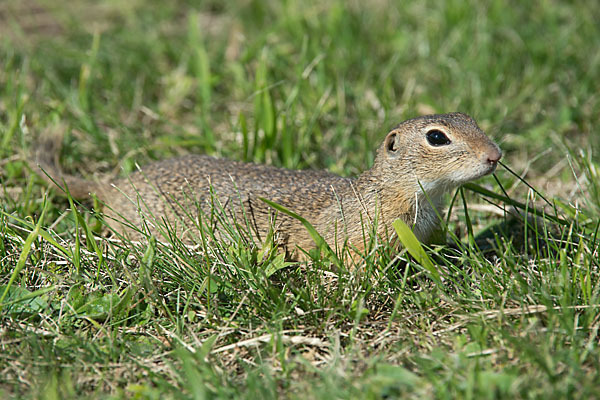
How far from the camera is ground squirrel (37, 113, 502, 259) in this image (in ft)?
10.9

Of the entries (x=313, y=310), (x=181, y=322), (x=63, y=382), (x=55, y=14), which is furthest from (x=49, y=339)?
(x=55, y=14)

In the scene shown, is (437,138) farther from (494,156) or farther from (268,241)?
(268,241)

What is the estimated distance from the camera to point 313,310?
9.76 ft

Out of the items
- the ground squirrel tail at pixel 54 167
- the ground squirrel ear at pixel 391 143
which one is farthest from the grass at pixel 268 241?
the ground squirrel ear at pixel 391 143

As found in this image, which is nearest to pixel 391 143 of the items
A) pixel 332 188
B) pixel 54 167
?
pixel 332 188

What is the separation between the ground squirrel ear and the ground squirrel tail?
6.20ft

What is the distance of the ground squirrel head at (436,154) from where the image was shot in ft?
10.5

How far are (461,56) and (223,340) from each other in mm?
3644

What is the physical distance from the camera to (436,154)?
335cm

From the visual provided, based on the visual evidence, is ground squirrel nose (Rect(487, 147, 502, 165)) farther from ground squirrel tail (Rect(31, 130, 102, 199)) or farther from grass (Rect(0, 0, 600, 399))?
ground squirrel tail (Rect(31, 130, 102, 199))

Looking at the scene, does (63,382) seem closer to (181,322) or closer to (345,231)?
(181,322)

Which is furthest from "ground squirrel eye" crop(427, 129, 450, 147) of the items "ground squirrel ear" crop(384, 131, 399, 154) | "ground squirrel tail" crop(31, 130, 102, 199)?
"ground squirrel tail" crop(31, 130, 102, 199)

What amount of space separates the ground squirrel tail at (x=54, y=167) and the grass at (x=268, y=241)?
0.10m

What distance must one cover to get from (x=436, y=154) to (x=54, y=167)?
8.38 feet
